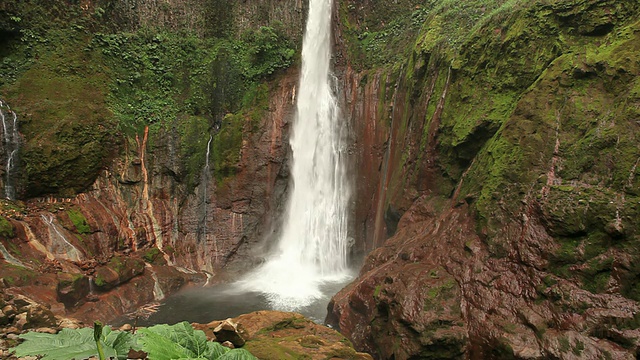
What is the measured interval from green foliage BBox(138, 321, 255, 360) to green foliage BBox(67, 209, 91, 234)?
11.6 m

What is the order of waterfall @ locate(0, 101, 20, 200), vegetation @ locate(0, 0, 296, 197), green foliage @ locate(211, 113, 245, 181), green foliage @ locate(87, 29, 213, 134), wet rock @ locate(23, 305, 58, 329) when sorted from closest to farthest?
wet rock @ locate(23, 305, 58, 329) → waterfall @ locate(0, 101, 20, 200) → vegetation @ locate(0, 0, 296, 197) → green foliage @ locate(211, 113, 245, 181) → green foliage @ locate(87, 29, 213, 134)

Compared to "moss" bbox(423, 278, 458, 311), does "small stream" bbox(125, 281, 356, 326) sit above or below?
below

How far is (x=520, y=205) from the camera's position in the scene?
20.0 ft

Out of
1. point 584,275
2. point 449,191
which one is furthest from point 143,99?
point 584,275

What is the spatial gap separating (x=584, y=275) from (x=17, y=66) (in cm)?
1782

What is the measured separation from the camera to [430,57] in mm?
10977

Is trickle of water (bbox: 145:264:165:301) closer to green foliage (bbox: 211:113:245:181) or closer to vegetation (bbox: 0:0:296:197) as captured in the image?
vegetation (bbox: 0:0:296:197)

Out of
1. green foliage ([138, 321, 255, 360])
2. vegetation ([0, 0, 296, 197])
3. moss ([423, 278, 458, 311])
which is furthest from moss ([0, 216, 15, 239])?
moss ([423, 278, 458, 311])

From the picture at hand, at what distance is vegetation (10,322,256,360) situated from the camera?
152 centimetres

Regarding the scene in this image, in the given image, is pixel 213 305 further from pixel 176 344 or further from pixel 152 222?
pixel 176 344

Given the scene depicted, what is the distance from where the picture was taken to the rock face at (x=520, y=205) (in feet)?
16.2

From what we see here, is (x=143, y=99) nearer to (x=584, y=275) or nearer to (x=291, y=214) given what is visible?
(x=291, y=214)

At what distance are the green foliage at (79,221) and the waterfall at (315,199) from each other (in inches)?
215

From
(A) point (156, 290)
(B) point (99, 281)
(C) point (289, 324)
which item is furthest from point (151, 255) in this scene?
(C) point (289, 324)
